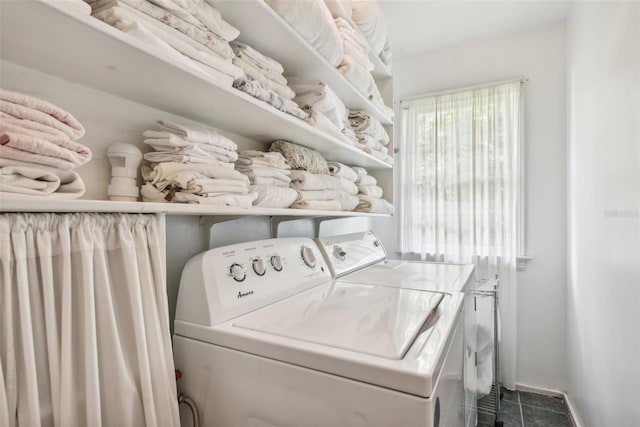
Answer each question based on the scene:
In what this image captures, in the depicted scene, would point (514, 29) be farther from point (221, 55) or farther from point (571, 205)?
point (221, 55)

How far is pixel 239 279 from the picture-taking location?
0.96 m

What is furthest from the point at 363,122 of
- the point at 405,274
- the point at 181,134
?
the point at 181,134

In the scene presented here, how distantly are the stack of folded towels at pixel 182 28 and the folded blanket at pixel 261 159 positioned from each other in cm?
31

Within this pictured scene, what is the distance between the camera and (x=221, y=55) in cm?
92

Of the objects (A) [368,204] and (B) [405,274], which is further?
(A) [368,204]

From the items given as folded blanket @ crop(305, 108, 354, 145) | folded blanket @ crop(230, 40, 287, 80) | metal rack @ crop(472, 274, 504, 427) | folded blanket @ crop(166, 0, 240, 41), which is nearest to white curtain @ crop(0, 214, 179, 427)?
folded blanket @ crop(166, 0, 240, 41)

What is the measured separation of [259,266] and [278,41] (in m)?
0.84

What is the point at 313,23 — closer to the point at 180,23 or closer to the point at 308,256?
the point at 180,23

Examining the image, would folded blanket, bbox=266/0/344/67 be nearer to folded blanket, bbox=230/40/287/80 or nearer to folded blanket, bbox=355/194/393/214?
folded blanket, bbox=230/40/287/80

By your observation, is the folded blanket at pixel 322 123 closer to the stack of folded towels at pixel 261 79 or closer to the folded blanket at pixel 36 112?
the stack of folded towels at pixel 261 79

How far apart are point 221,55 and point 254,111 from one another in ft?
0.60

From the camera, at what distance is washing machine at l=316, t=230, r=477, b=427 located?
1.30 metres

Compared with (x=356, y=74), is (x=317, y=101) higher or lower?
lower

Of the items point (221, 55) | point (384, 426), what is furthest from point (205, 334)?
point (221, 55)
